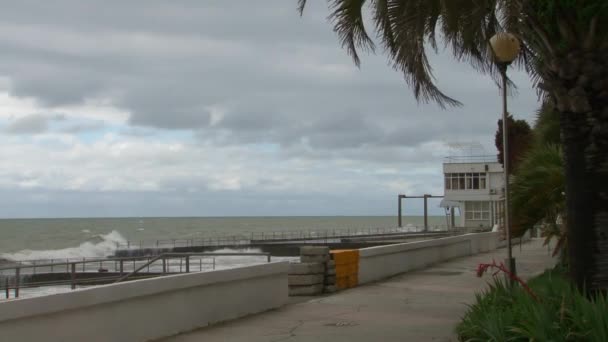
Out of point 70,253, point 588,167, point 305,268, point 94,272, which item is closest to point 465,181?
point 70,253

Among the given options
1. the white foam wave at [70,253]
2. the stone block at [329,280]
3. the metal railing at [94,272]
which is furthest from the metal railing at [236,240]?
the stone block at [329,280]

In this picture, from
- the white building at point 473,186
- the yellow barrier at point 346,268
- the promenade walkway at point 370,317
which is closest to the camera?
the promenade walkway at point 370,317

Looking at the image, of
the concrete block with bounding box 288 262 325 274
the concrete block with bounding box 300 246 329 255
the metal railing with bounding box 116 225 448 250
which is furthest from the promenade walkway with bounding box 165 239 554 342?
the metal railing with bounding box 116 225 448 250

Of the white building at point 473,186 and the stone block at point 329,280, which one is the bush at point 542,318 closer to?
the stone block at point 329,280

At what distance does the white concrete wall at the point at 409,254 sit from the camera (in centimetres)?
1769

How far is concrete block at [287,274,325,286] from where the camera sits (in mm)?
15094

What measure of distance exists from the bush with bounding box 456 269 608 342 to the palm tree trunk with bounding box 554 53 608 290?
13.2 inches

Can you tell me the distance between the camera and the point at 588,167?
26.8ft

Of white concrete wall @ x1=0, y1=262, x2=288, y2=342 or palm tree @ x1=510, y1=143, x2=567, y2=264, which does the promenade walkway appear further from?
palm tree @ x1=510, y1=143, x2=567, y2=264

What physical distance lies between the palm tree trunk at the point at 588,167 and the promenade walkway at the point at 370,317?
2510 mm

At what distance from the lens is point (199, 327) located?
11.0 m

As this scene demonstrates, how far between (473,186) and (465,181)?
1024 mm

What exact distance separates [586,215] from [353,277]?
29.3 feet

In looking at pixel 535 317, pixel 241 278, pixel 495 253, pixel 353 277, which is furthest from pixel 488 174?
pixel 535 317
